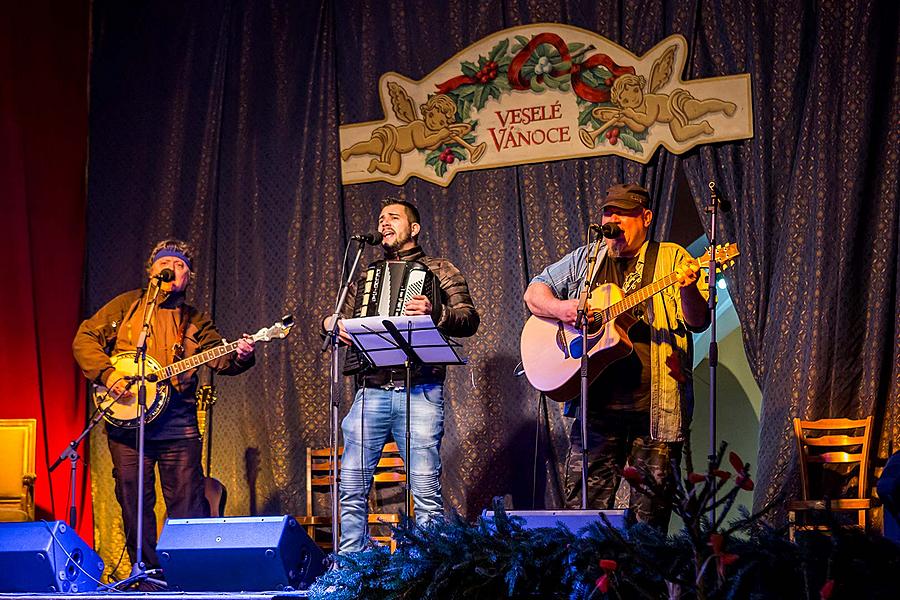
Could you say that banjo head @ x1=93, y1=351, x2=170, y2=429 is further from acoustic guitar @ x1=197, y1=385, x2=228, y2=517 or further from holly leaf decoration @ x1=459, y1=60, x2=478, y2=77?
holly leaf decoration @ x1=459, y1=60, x2=478, y2=77

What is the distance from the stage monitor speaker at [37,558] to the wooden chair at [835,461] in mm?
3601

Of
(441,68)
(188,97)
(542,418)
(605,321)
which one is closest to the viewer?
(605,321)

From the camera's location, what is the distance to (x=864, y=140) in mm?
5902

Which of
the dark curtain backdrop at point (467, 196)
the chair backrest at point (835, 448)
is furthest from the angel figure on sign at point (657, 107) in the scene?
the chair backrest at point (835, 448)

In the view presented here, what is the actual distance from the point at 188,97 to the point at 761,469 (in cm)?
464

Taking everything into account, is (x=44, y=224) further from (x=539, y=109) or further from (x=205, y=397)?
(x=539, y=109)

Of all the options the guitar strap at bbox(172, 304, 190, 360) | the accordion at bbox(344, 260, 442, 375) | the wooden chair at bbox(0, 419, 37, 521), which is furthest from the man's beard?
the wooden chair at bbox(0, 419, 37, 521)

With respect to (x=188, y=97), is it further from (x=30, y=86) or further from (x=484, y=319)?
(x=484, y=319)

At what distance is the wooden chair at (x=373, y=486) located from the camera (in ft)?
21.4

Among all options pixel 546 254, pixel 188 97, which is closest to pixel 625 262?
pixel 546 254

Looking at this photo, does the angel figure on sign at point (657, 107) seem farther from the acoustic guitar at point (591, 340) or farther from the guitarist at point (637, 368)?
the acoustic guitar at point (591, 340)

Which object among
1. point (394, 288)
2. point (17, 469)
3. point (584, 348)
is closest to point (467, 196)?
point (394, 288)

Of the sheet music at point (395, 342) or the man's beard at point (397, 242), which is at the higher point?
the man's beard at point (397, 242)

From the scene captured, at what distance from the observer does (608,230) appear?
188 inches
